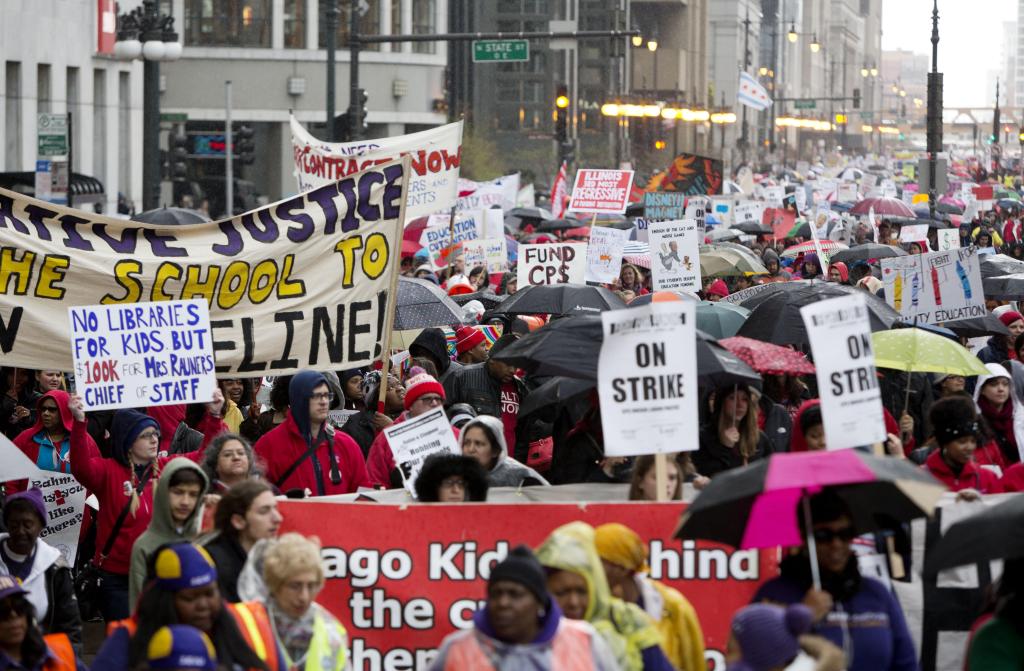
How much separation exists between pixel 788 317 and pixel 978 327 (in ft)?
6.78

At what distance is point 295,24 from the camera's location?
58.3 m

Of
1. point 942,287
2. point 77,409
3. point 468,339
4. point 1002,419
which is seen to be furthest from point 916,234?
point 77,409

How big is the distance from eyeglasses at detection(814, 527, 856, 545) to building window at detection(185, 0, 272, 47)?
176 feet

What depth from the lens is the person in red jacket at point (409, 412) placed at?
30.1 ft

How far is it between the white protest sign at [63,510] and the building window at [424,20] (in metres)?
50.4

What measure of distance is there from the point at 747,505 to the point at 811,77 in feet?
641

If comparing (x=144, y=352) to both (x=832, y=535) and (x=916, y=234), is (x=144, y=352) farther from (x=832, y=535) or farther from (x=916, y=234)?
(x=916, y=234)

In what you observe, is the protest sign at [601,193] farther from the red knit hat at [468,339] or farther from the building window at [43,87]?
the building window at [43,87]

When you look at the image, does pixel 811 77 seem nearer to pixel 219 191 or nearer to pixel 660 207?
pixel 219 191

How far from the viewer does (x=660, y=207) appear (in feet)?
91.2

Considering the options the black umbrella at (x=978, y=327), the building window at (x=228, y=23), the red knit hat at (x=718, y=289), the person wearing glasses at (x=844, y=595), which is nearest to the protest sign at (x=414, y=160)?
the red knit hat at (x=718, y=289)

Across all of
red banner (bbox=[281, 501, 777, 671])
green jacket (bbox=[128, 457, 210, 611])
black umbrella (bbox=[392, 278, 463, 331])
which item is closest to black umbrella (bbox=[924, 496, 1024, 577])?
red banner (bbox=[281, 501, 777, 671])

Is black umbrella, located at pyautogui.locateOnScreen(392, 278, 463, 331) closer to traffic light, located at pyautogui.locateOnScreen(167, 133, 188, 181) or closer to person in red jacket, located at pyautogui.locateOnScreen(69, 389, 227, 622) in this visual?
person in red jacket, located at pyautogui.locateOnScreen(69, 389, 227, 622)

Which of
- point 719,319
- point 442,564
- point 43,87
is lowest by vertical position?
point 442,564
